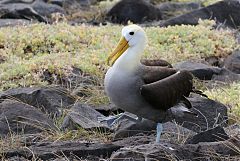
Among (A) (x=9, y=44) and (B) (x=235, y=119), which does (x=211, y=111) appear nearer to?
(B) (x=235, y=119)

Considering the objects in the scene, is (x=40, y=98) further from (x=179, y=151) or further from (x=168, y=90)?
(x=179, y=151)

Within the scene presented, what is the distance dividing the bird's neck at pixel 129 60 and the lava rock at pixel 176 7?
36.4 ft

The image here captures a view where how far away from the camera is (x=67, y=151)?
5.82 metres

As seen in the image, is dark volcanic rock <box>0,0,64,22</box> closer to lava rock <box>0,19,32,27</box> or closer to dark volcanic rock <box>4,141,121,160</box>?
lava rock <box>0,19,32,27</box>

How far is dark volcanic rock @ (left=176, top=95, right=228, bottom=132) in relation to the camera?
276 inches

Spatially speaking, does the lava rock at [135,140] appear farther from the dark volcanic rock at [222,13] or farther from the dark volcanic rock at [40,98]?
the dark volcanic rock at [222,13]

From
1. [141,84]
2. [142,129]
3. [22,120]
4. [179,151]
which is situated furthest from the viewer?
[22,120]

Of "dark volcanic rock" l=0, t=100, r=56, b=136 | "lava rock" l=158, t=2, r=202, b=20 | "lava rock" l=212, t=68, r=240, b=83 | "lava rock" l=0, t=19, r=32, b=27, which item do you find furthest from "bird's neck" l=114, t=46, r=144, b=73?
"lava rock" l=158, t=2, r=202, b=20

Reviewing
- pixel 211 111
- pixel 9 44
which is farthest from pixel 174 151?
pixel 9 44

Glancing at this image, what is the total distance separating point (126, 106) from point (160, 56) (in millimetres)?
4597

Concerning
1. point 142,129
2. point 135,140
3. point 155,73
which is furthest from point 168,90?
point 142,129

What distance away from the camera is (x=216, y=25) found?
44.0 feet

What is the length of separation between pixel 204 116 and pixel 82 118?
1192mm

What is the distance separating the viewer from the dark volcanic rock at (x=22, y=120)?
22.4 feet
